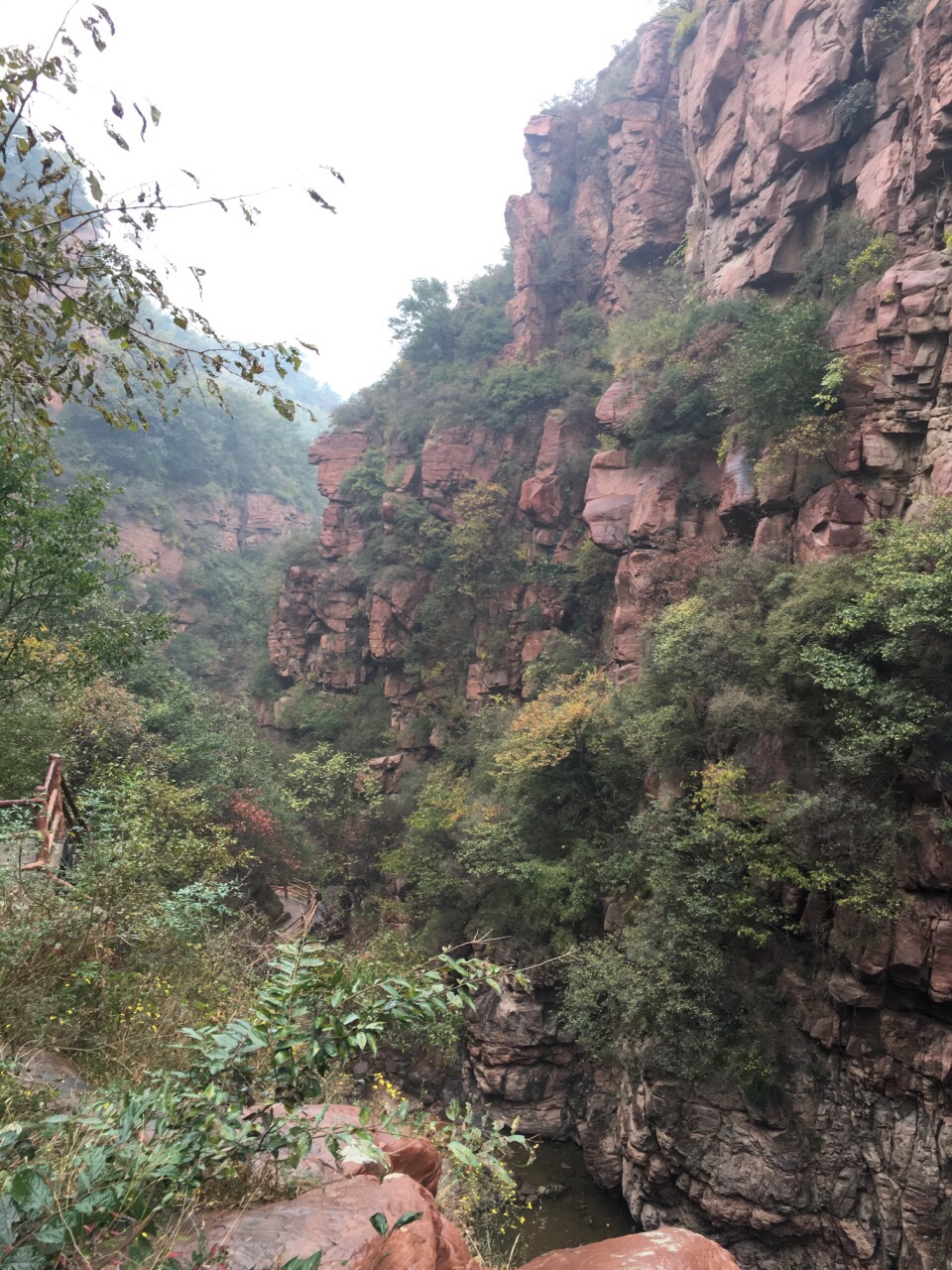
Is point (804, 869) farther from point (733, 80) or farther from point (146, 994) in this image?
point (733, 80)

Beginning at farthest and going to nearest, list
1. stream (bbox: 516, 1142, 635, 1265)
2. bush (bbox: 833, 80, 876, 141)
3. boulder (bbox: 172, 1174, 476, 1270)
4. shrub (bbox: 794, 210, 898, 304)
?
1. bush (bbox: 833, 80, 876, 141)
2. shrub (bbox: 794, 210, 898, 304)
3. stream (bbox: 516, 1142, 635, 1265)
4. boulder (bbox: 172, 1174, 476, 1270)

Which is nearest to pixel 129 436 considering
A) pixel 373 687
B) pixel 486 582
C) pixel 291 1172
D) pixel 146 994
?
pixel 373 687

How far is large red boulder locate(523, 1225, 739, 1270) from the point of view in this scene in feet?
9.65

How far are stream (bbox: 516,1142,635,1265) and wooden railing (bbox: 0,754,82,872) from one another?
24.5 feet

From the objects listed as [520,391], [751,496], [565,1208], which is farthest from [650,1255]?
[520,391]

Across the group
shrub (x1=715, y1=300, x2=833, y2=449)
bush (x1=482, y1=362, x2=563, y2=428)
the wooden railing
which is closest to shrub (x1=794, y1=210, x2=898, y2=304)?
shrub (x1=715, y1=300, x2=833, y2=449)

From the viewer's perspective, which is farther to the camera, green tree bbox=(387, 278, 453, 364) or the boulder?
green tree bbox=(387, 278, 453, 364)

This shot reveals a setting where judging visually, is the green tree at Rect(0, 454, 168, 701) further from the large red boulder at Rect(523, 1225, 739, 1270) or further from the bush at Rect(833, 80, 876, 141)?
the bush at Rect(833, 80, 876, 141)

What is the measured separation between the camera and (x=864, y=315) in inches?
404

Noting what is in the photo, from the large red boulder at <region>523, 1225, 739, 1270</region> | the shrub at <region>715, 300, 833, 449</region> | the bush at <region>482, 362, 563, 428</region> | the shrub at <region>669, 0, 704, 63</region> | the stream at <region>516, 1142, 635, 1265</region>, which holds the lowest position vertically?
the stream at <region>516, 1142, 635, 1265</region>

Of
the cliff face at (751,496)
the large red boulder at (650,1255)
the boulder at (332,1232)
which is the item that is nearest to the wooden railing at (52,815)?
the boulder at (332,1232)

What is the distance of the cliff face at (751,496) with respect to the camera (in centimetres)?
711

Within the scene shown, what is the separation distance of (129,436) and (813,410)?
30.0 m

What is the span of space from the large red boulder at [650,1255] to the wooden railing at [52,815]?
4.22m
